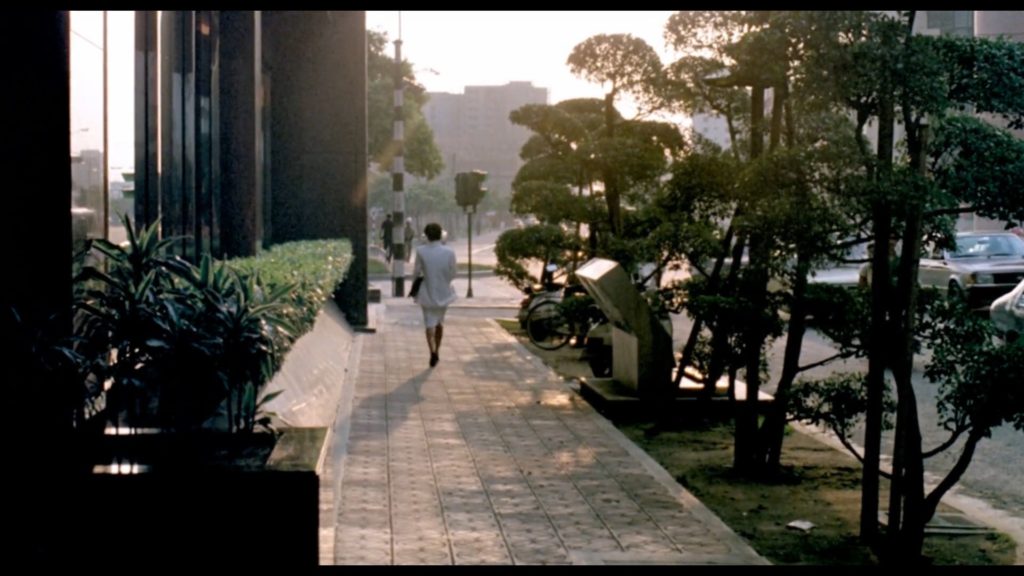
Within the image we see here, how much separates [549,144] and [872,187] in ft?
58.1

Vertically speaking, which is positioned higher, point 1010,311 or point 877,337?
point 877,337

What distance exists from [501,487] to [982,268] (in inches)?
762

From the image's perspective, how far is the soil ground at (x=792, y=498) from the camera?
27.4ft

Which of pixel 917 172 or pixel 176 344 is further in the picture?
pixel 917 172

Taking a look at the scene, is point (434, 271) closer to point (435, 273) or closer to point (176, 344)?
point (435, 273)

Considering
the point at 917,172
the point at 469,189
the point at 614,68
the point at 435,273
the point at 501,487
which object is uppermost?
the point at 614,68

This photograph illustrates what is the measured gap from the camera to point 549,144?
25.6m

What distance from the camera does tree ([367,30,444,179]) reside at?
5644cm

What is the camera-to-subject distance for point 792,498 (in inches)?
389

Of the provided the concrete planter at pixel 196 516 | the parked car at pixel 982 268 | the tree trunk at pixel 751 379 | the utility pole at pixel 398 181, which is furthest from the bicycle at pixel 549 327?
the concrete planter at pixel 196 516

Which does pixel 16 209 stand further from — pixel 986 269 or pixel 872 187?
pixel 986 269

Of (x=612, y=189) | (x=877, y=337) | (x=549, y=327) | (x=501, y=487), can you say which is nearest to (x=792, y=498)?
(x=877, y=337)

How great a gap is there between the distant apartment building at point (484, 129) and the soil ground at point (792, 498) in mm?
113078

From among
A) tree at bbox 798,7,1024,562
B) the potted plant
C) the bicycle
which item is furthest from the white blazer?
the potted plant
